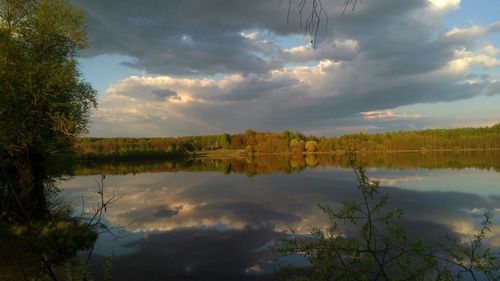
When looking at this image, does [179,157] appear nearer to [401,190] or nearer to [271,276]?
[401,190]

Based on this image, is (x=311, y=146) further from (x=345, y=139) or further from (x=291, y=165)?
(x=291, y=165)

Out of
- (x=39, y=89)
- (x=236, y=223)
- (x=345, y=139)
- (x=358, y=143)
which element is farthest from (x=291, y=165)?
(x=358, y=143)

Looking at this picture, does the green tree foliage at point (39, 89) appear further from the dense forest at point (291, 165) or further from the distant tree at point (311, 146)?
the distant tree at point (311, 146)

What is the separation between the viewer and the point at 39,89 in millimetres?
16875

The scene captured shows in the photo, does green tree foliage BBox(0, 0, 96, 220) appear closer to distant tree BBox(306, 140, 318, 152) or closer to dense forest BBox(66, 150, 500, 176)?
dense forest BBox(66, 150, 500, 176)

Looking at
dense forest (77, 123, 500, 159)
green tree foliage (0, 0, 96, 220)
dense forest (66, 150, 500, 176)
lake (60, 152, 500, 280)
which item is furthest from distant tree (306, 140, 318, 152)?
green tree foliage (0, 0, 96, 220)

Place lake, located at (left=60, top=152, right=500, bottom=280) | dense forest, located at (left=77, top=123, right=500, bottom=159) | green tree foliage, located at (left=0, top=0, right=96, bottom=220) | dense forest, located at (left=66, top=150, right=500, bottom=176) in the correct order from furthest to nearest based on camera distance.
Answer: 1. dense forest, located at (left=77, top=123, right=500, bottom=159)
2. dense forest, located at (left=66, top=150, right=500, bottom=176)
3. green tree foliage, located at (left=0, top=0, right=96, bottom=220)
4. lake, located at (left=60, top=152, right=500, bottom=280)

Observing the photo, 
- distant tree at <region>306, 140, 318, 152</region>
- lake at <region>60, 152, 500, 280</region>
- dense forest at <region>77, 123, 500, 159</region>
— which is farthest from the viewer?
distant tree at <region>306, 140, 318, 152</region>

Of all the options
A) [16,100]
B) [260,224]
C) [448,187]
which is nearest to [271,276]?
[260,224]

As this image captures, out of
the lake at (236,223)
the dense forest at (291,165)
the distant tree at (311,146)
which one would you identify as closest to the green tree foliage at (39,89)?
the lake at (236,223)

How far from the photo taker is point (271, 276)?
1206cm

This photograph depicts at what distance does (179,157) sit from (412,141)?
300 feet

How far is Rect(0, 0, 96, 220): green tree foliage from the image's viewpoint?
16.2 meters

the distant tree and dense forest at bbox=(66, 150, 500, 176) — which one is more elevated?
the distant tree
